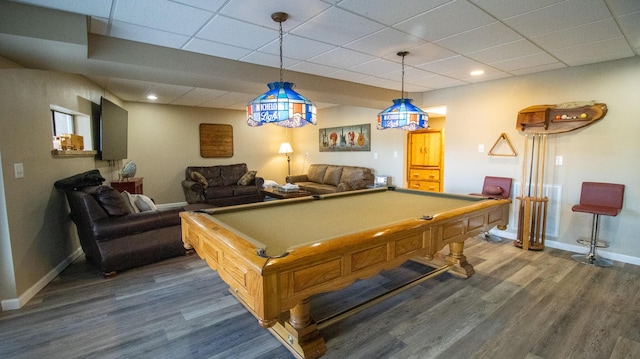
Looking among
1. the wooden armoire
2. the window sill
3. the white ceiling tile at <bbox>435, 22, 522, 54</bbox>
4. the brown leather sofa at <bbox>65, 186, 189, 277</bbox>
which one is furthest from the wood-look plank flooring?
the wooden armoire

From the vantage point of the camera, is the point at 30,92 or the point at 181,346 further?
the point at 30,92

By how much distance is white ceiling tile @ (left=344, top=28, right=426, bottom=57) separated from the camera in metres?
2.56

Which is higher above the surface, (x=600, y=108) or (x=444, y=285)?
(x=600, y=108)

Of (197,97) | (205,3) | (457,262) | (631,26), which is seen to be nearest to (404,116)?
(457,262)

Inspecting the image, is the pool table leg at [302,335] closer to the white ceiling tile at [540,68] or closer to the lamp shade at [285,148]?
the white ceiling tile at [540,68]

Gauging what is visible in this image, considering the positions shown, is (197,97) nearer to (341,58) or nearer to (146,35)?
(146,35)

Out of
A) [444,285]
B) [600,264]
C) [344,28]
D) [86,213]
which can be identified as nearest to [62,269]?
[86,213]

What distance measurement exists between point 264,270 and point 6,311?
8.41 ft

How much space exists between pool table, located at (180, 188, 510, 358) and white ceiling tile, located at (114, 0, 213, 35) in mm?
1500

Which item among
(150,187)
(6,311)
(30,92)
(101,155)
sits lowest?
(6,311)

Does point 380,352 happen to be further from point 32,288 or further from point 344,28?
point 32,288

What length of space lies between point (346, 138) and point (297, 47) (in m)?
4.07

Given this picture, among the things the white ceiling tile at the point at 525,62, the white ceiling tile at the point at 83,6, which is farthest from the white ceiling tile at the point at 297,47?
the white ceiling tile at the point at 525,62

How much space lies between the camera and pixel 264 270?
1.29 m
